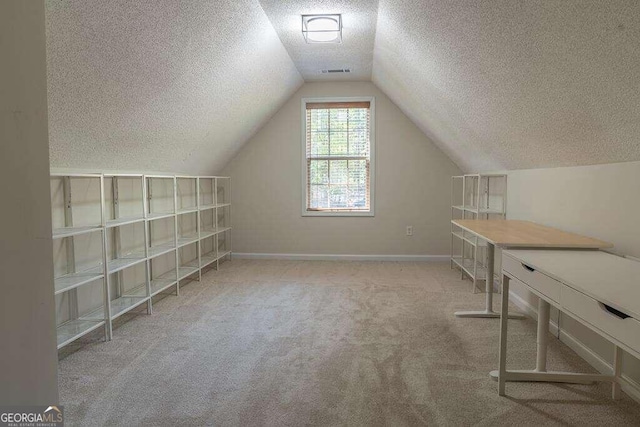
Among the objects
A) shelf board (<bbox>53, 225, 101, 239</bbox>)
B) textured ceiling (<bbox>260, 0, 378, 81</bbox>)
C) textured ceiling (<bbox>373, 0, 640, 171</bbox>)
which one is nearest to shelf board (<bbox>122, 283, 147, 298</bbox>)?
shelf board (<bbox>53, 225, 101, 239</bbox>)

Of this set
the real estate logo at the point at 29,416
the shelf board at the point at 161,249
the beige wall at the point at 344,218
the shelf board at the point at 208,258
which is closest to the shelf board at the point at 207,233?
the shelf board at the point at 208,258

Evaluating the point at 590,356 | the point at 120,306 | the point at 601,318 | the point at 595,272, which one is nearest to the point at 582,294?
the point at 601,318

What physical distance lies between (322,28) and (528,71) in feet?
6.21

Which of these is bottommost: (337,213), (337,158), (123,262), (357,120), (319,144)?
(123,262)

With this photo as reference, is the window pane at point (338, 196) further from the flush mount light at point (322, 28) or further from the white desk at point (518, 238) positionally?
the white desk at point (518, 238)

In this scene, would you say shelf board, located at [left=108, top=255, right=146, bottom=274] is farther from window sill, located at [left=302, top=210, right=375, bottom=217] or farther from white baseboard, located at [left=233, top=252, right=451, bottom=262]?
window sill, located at [left=302, top=210, right=375, bottom=217]

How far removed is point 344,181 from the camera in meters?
5.69

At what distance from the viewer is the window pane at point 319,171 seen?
18.6ft

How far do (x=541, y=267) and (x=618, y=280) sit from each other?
0.29 meters

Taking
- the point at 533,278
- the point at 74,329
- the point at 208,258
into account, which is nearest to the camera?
the point at 533,278

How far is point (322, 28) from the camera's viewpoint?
3451mm

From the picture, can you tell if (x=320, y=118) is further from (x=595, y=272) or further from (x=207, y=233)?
(x=595, y=272)

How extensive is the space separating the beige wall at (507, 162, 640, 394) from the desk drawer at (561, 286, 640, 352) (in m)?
0.94

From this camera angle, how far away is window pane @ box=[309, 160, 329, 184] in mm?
5676
